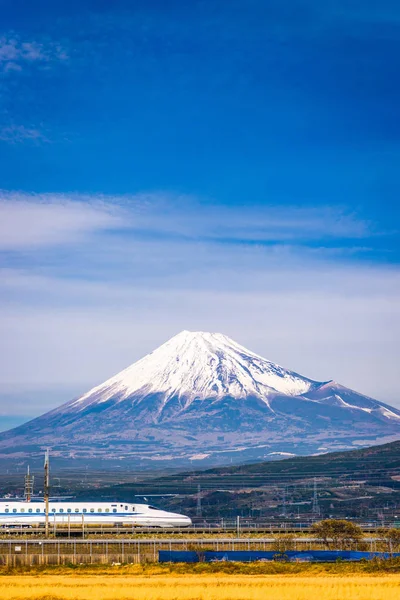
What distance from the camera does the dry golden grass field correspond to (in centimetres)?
5941

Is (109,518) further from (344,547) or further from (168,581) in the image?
(168,581)

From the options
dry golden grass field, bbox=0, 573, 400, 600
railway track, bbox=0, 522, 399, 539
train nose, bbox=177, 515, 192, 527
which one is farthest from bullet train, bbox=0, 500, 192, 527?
dry golden grass field, bbox=0, 573, 400, 600

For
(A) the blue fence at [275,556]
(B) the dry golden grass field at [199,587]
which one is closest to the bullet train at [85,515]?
(A) the blue fence at [275,556]

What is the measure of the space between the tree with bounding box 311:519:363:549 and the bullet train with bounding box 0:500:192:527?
122 ft

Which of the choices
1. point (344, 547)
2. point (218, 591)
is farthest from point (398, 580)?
point (344, 547)

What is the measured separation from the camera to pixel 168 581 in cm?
7000

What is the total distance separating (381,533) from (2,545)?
3645cm

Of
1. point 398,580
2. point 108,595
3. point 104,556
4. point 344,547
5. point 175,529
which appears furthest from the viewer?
point 175,529

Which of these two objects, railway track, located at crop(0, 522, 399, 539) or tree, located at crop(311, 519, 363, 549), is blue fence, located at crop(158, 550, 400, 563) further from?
railway track, located at crop(0, 522, 399, 539)

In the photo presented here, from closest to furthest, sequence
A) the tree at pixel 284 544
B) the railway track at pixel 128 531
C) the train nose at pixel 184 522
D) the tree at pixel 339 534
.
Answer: the tree at pixel 284 544 < the tree at pixel 339 534 < the railway track at pixel 128 531 < the train nose at pixel 184 522

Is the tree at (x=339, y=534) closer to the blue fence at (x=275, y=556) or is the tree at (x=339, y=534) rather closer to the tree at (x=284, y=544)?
the tree at (x=284, y=544)

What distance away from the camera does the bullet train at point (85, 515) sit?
131 meters

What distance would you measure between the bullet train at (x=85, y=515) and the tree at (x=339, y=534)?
3720 cm

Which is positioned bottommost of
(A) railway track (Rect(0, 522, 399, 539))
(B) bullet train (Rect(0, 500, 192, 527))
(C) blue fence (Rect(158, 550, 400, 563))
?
(A) railway track (Rect(0, 522, 399, 539))
